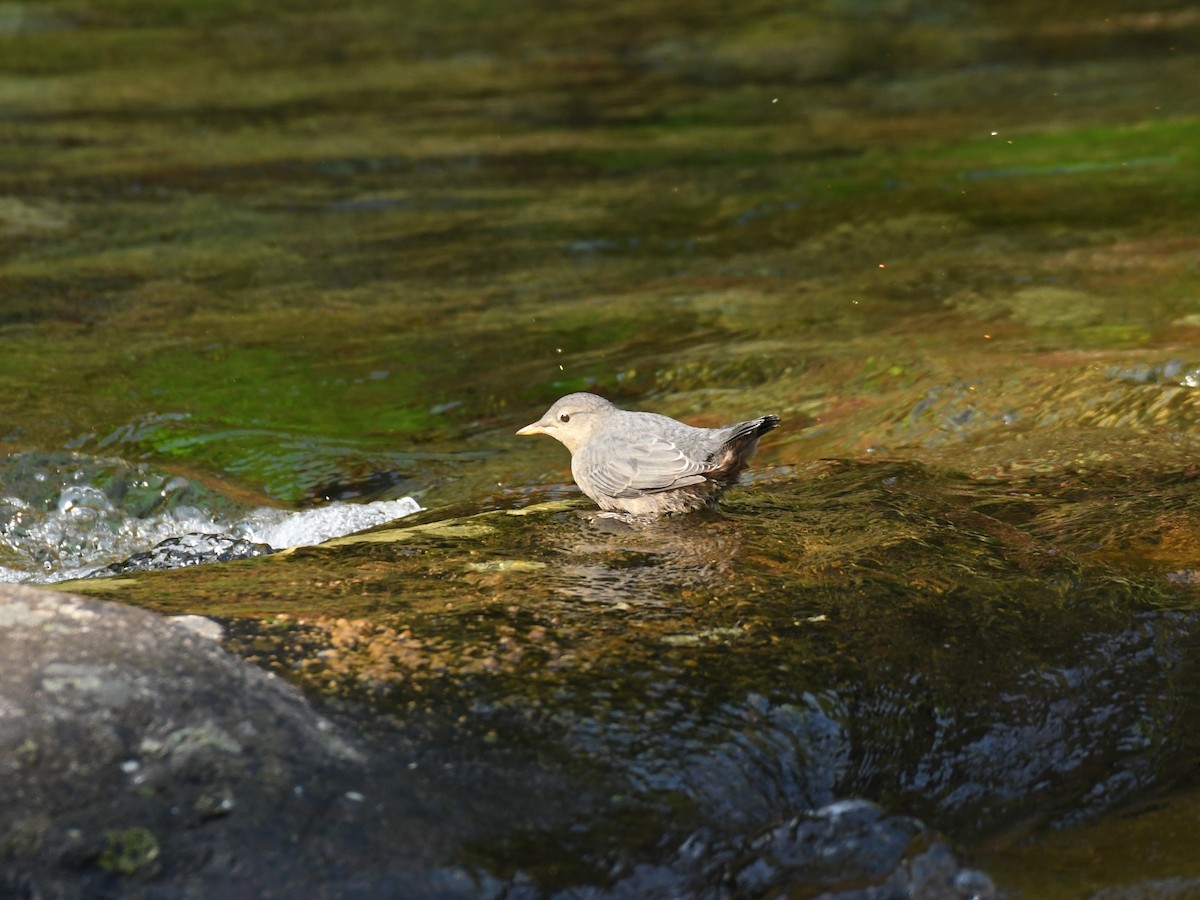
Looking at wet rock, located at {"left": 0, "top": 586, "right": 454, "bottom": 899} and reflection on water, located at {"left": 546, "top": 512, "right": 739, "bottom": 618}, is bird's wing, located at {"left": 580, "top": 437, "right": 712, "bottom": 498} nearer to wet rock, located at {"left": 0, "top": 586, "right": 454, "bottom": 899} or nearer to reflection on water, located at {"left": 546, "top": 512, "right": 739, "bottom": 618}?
reflection on water, located at {"left": 546, "top": 512, "right": 739, "bottom": 618}

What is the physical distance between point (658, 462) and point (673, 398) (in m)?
2.27

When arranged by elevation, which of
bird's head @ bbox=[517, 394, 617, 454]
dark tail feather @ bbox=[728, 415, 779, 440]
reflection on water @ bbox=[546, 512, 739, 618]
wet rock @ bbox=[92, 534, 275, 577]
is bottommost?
wet rock @ bbox=[92, 534, 275, 577]

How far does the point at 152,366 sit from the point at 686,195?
4.97 m

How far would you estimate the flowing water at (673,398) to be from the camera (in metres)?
3.55

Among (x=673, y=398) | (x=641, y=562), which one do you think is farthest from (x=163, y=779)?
(x=673, y=398)

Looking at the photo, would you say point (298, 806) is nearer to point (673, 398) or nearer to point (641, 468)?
point (641, 468)

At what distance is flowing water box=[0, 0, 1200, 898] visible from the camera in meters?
3.55

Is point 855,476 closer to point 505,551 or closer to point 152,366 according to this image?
point 505,551

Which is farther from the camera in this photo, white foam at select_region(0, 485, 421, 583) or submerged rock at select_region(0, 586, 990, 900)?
white foam at select_region(0, 485, 421, 583)

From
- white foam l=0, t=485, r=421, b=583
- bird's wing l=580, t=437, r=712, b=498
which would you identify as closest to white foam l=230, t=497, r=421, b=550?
white foam l=0, t=485, r=421, b=583

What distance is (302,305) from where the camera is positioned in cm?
912

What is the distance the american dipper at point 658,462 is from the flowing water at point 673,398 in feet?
0.61

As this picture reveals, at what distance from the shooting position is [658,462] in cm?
518

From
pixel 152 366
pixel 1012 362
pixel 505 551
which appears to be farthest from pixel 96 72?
pixel 505 551
